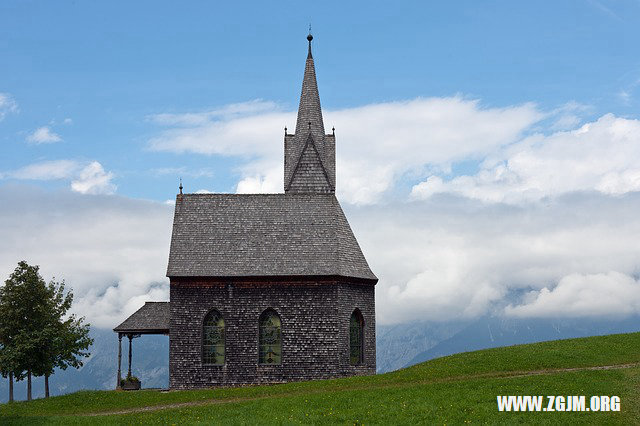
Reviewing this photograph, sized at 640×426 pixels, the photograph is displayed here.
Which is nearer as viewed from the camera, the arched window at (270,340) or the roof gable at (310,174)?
the arched window at (270,340)

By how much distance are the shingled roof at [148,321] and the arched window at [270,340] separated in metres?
6.79

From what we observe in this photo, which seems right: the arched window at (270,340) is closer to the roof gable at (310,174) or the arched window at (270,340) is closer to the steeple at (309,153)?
the roof gable at (310,174)

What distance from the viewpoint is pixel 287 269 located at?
1895 inches

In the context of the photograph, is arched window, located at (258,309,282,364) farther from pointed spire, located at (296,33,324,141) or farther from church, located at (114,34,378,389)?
pointed spire, located at (296,33,324,141)

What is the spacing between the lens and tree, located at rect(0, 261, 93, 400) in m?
46.8

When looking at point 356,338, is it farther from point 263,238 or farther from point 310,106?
point 310,106

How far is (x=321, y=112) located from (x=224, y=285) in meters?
18.3

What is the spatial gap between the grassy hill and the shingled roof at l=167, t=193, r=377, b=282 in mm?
8194

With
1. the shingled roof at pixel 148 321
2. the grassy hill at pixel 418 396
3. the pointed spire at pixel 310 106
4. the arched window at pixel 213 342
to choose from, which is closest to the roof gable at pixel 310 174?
the pointed spire at pixel 310 106

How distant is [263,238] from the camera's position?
50.0 meters

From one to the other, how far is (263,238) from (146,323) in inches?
390

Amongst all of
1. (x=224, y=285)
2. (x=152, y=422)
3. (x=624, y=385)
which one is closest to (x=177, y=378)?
(x=224, y=285)

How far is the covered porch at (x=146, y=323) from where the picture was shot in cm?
4934

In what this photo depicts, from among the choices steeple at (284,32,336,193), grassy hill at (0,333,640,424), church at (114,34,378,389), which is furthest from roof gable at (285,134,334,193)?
grassy hill at (0,333,640,424)
